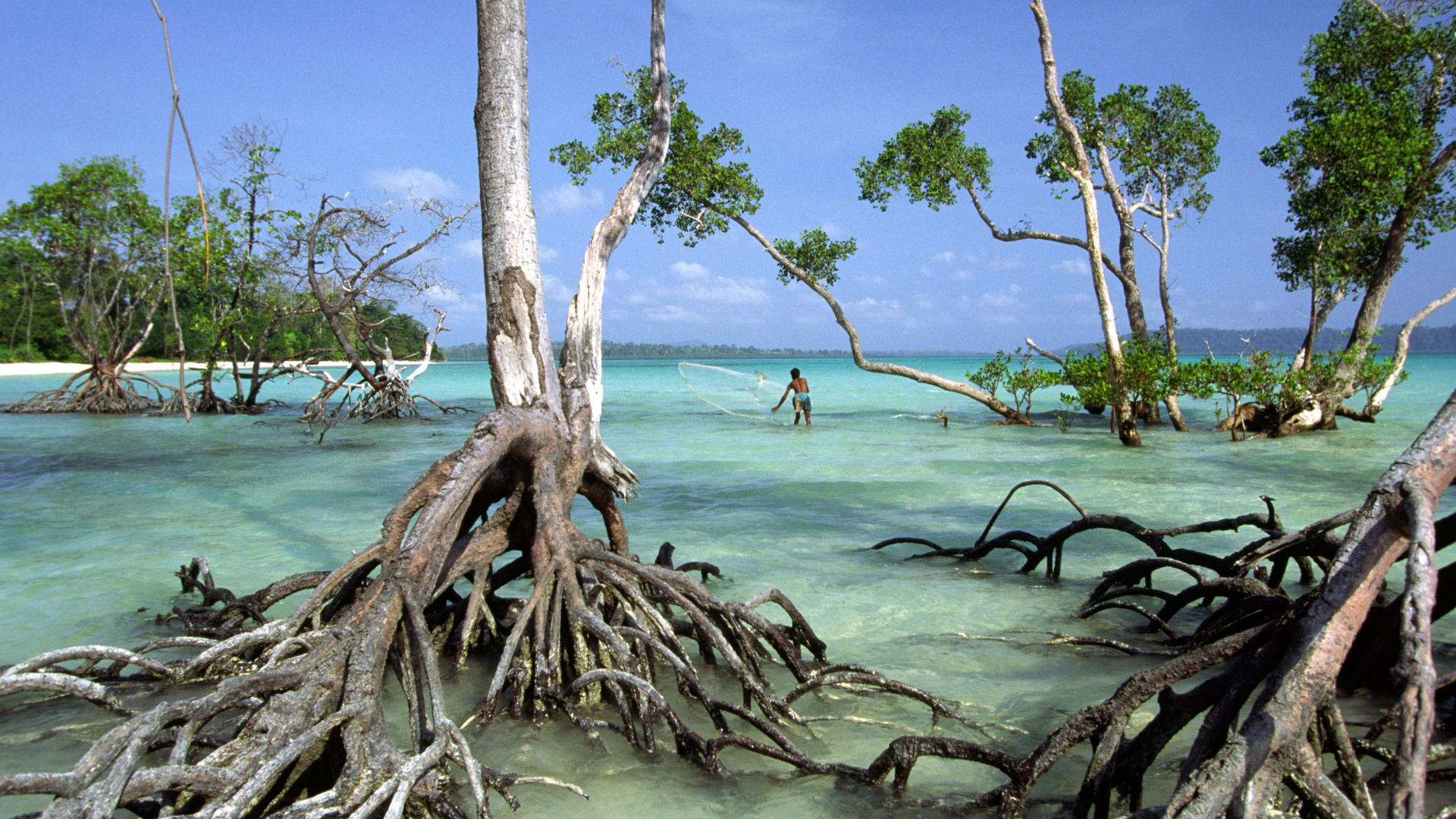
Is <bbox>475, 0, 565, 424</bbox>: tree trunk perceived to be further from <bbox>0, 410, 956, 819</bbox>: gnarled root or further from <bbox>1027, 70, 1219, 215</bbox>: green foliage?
<bbox>1027, 70, 1219, 215</bbox>: green foliage

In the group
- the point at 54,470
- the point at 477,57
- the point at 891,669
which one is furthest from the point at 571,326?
the point at 54,470

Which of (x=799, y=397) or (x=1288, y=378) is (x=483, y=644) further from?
(x=799, y=397)

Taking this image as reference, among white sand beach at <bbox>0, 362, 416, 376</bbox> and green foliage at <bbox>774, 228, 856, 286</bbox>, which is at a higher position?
green foliage at <bbox>774, 228, 856, 286</bbox>

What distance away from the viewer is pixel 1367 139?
12.6 m

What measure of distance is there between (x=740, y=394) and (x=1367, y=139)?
74.5ft

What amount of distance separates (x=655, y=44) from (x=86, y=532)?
6508mm

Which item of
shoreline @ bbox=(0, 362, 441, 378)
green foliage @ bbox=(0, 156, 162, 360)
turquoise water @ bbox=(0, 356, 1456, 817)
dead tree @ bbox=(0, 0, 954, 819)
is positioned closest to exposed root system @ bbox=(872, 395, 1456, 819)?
turquoise water @ bbox=(0, 356, 1456, 817)

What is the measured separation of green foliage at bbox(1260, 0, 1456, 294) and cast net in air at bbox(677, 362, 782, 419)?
10.5 meters

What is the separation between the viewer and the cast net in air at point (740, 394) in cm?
1875

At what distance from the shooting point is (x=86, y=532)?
23.5 feet

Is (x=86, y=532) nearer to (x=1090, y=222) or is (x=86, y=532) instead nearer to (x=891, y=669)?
(x=891, y=669)

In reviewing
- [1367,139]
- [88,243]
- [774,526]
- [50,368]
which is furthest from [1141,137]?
[50,368]

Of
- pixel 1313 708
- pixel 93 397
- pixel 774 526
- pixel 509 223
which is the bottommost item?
pixel 774 526

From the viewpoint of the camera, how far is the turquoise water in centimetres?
293
